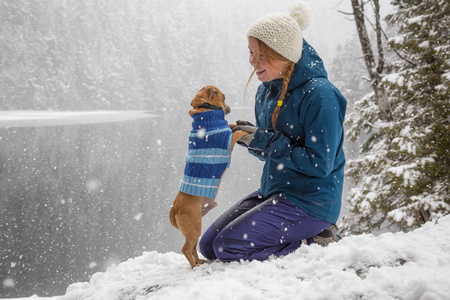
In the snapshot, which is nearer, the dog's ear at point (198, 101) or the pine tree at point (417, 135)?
the dog's ear at point (198, 101)

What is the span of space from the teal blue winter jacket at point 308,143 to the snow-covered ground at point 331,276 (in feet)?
1.27

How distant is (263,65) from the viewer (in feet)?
8.51

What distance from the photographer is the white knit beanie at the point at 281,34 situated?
2475 millimetres

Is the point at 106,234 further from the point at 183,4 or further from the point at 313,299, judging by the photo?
the point at 183,4

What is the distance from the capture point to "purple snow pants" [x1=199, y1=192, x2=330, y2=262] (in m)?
2.51

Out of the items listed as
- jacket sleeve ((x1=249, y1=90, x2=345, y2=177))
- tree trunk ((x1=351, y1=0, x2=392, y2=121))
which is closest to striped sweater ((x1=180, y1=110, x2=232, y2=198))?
jacket sleeve ((x1=249, y1=90, x2=345, y2=177))

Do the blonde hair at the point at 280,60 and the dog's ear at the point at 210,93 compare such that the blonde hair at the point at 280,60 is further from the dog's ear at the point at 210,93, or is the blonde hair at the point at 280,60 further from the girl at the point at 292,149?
the dog's ear at the point at 210,93

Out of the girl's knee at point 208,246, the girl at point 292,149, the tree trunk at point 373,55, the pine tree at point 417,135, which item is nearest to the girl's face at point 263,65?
the girl at point 292,149

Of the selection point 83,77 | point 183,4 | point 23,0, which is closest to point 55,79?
point 83,77

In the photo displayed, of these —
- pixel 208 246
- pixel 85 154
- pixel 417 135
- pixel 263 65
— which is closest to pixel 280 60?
pixel 263 65

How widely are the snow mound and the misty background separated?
263 centimetres

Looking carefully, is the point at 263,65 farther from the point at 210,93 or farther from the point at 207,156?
the point at 207,156

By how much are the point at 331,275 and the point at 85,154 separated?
2516 centimetres

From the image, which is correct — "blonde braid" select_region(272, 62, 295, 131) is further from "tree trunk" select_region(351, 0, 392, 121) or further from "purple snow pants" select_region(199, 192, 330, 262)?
"tree trunk" select_region(351, 0, 392, 121)
